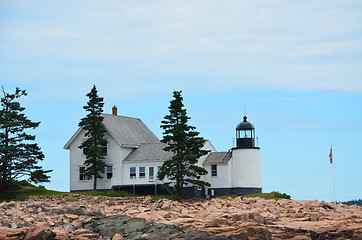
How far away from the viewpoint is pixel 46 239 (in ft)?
68.8

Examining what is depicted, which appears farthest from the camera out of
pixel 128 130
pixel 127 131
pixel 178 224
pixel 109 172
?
pixel 128 130

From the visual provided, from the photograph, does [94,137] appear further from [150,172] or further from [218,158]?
[218,158]

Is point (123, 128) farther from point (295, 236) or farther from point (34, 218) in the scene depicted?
point (295, 236)

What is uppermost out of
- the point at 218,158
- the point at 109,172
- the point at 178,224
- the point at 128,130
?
the point at 128,130

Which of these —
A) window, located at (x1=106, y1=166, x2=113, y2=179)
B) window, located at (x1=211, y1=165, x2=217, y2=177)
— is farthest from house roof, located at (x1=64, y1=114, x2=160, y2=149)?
window, located at (x1=211, y1=165, x2=217, y2=177)

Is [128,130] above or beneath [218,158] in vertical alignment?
above

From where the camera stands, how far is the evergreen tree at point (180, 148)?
44844 millimetres

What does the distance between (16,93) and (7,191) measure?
8.36m

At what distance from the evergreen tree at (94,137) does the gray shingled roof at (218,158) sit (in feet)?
26.7

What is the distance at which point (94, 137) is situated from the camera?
49969 millimetres

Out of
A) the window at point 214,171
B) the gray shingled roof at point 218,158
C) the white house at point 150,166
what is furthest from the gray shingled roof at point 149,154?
the window at point 214,171

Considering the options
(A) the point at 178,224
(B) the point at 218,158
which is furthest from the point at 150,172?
(A) the point at 178,224

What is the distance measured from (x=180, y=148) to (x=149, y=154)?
5.72m

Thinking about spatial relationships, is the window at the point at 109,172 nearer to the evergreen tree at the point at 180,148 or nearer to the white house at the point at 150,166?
the white house at the point at 150,166
